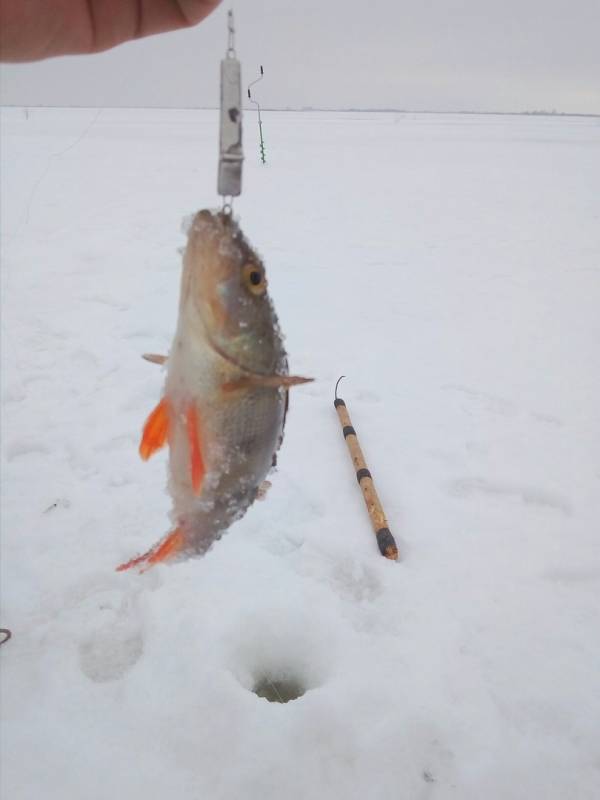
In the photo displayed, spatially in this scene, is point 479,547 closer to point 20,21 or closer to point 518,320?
point 20,21

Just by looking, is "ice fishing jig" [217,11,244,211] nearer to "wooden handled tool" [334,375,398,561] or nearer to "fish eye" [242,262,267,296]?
"fish eye" [242,262,267,296]

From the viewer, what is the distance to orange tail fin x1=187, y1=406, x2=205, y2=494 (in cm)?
145

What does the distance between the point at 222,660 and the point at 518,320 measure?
669cm

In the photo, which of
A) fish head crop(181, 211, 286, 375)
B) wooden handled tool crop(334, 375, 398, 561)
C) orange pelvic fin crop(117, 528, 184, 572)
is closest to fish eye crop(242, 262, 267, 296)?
fish head crop(181, 211, 286, 375)

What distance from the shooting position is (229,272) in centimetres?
140

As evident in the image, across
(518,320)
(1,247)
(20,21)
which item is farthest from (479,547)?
(1,247)

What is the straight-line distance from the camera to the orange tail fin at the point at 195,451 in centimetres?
145

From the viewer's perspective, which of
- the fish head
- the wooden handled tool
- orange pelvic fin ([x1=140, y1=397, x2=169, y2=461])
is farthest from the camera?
the wooden handled tool

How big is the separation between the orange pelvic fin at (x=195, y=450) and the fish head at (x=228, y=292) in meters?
0.18

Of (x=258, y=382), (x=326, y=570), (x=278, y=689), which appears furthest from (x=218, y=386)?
(x=326, y=570)

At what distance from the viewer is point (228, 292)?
1412 mm

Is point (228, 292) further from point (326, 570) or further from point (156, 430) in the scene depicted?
point (326, 570)

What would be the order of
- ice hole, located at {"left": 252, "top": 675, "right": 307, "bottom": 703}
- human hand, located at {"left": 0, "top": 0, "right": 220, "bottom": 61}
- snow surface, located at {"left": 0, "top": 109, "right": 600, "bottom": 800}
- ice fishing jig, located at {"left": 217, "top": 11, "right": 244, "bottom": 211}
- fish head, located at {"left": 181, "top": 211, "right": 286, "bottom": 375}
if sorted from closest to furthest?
ice fishing jig, located at {"left": 217, "top": 11, "right": 244, "bottom": 211}, fish head, located at {"left": 181, "top": 211, "right": 286, "bottom": 375}, human hand, located at {"left": 0, "top": 0, "right": 220, "bottom": 61}, snow surface, located at {"left": 0, "top": 109, "right": 600, "bottom": 800}, ice hole, located at {"left": 252, "top": 675, "right": 307, "bottom": 703}

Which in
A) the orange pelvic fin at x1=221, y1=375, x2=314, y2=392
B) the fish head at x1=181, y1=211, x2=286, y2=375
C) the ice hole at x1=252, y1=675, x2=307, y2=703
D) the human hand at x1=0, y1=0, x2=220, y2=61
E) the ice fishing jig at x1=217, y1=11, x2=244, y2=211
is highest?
the human hand at x1=0, y1=0, x2=220, y2=61
